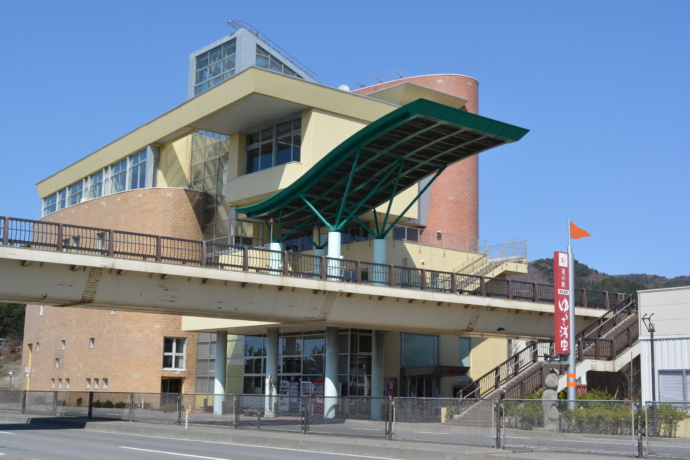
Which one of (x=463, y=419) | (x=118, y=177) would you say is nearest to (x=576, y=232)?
(x=463, y=419)

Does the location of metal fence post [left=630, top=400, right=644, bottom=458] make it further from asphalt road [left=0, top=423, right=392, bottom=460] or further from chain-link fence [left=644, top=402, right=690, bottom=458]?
asphalt road [left=0, top=423, right=392, bottom=460]

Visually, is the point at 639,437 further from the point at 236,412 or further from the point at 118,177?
the point at 118,177

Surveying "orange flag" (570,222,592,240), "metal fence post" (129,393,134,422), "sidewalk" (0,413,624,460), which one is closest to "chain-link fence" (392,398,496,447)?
"sidewalk" (0,413,624,460)

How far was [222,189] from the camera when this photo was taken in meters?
52.5

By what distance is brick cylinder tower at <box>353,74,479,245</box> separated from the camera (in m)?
62.0

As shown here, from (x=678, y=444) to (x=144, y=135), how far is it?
44.7 meters

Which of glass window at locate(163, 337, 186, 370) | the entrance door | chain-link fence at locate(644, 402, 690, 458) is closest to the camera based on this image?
chain-link fence at locate(644, 402, 690, 458)

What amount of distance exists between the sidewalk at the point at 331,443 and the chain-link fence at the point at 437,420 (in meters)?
0.60

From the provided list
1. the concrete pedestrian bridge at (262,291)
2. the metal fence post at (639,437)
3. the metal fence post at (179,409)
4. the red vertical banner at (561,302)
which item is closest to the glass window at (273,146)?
the concrete pedestrian bridge at (262,291)

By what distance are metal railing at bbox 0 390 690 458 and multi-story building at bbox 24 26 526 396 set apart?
1313 cm

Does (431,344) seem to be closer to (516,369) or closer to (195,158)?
(516,369)

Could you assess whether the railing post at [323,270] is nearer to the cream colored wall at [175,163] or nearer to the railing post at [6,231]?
the railing post at [6,231]

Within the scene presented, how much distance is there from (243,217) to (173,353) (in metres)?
11.3

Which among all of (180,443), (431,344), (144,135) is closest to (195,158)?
(144,135)
